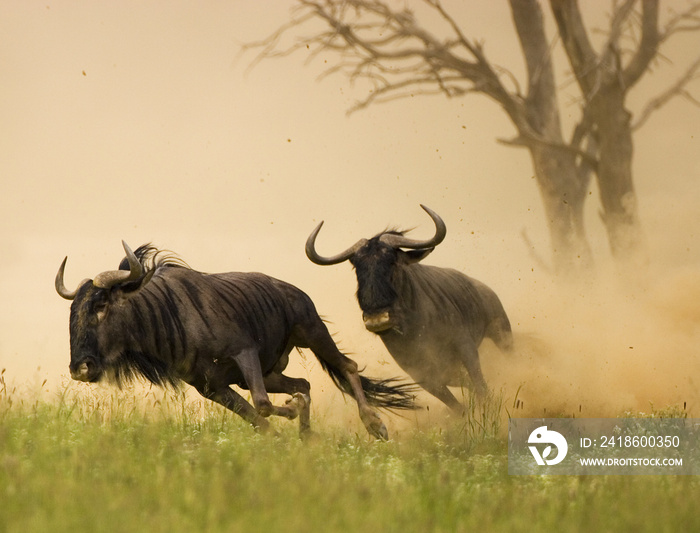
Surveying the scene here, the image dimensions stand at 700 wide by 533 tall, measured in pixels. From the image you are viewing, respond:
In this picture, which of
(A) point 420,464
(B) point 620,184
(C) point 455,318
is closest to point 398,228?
(C) point 455,318

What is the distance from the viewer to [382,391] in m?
8.95

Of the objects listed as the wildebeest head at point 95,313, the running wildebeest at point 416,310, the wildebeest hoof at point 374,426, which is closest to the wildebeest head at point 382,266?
the running wildebeest at point 416,310

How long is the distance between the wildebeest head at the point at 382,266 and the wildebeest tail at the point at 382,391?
1.76 ft

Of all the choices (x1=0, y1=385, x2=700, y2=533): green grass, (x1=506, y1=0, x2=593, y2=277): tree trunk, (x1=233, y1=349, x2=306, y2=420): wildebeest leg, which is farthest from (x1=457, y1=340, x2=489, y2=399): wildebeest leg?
(x1=506, y1=0, x2=593, y2=277): tree trunk

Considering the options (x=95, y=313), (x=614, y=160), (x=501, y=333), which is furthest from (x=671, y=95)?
(x=95, y=313)

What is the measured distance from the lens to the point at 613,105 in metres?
15.0

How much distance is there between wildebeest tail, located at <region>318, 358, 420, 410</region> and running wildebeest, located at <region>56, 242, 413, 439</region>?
33cm

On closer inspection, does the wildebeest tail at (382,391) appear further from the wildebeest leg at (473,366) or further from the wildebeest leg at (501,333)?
the wildebeest leg at (501,333)

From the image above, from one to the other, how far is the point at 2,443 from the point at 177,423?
61.7 inches

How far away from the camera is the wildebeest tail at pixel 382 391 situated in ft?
29.0

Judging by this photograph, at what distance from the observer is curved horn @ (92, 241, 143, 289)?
7648mm

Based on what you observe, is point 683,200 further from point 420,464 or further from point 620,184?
point 420,464

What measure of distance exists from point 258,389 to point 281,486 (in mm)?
2538

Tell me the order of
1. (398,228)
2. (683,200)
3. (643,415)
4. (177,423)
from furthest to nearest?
(683,200), (398,228), (643,415), (177,423)
